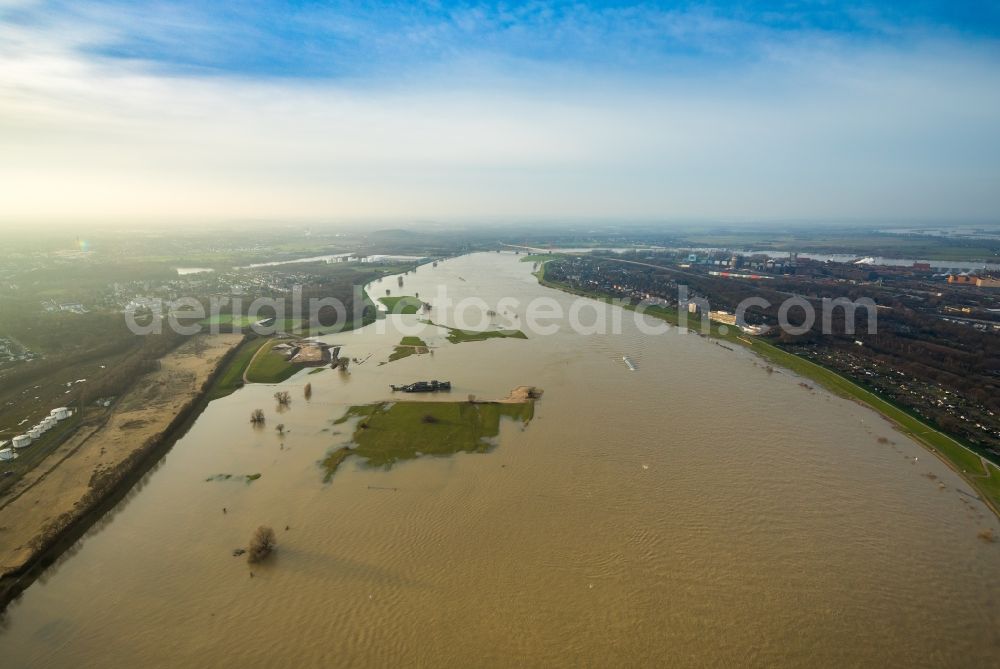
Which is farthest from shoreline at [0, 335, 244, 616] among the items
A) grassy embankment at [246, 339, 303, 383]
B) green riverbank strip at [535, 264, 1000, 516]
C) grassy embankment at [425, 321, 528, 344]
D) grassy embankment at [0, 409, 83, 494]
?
green riverbank strip at [535, 264, 1000, 516]

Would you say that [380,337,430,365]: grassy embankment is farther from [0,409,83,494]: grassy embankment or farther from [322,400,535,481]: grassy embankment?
[0,409,83,494]: grassy embankment

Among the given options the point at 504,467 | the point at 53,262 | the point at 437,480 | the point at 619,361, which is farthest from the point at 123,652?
the point at 53,262

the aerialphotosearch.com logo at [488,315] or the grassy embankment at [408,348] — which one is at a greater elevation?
the aerialphotosearch.com logo at [488,315]

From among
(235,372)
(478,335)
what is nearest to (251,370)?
(235,372)

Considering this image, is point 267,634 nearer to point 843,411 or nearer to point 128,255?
point 843,411

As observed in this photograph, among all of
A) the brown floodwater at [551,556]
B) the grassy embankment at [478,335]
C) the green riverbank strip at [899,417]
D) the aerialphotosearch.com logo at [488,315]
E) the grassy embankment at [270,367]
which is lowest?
the brown floodwater at [551,556]

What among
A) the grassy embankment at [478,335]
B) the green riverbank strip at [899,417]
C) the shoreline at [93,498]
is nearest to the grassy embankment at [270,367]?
the shoreline at [93,498]

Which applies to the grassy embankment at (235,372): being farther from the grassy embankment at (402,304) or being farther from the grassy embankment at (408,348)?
the grassy embankment at (402,304)
